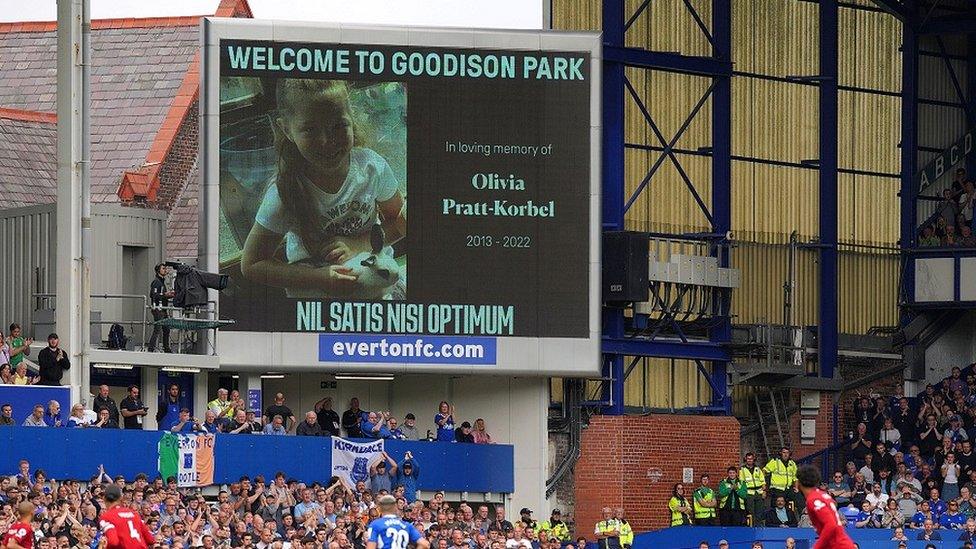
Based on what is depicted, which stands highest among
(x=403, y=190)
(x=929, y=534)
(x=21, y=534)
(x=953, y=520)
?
(x=403, y=190)

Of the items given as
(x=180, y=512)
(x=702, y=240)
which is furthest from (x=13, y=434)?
(x=702, y=240)

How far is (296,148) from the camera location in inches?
1615

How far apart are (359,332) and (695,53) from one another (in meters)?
10.3

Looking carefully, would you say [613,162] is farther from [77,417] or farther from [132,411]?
[77,417]

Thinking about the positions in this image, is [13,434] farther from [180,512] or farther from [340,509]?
[340,509]

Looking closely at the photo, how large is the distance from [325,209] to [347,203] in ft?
1.37

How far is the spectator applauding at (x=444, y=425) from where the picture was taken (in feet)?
137

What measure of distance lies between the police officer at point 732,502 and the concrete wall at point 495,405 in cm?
312

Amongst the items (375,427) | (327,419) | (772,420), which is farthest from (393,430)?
(772,420)

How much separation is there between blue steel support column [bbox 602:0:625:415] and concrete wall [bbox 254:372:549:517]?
1812 mm

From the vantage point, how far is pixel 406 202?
41.5m

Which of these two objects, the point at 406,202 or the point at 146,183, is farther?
the point at 146,183

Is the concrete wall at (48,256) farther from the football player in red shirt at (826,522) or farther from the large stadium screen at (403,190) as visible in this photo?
the football player in red shirt at (826,522)

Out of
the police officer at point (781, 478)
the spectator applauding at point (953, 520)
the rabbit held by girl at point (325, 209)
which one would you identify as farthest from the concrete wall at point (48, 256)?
the spectator applauding at point (953, 520)
